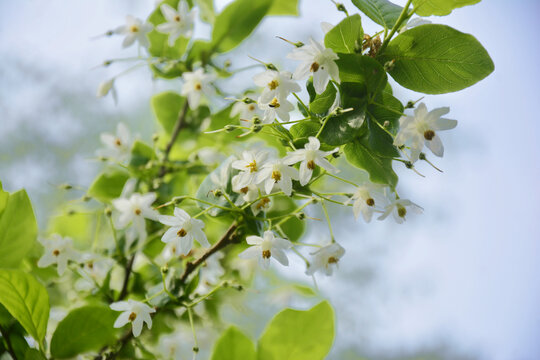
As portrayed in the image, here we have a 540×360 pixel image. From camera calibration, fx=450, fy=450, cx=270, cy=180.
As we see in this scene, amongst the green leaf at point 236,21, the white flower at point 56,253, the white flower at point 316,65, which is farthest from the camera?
the green leaf at point 236,21

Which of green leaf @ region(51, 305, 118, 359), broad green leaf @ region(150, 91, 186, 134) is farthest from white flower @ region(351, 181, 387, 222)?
broad green leaf @ region(150, 91, 186, 134)

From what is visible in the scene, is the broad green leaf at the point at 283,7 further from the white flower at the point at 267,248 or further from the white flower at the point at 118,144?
the white flower at the point at 267,248

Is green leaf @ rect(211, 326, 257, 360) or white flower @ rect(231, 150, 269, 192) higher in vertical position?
white flower @ rect(231, 150, 269, 192)

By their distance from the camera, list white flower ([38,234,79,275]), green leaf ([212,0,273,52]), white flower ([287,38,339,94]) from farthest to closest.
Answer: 1. green leaf ([212,0,273,52])
2. white flower ([38,234,79,275])
3. white flower ([287,38,339,94])

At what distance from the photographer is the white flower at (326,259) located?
37cm

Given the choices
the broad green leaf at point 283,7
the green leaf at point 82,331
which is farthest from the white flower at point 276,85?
the broad green leaf at point 283,7

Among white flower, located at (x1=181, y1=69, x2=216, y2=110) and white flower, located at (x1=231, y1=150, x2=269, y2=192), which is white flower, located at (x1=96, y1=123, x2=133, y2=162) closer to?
white flower, located at (x1=181, y1=69, x2=216, y2=110)

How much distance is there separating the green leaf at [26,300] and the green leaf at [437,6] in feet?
1.16

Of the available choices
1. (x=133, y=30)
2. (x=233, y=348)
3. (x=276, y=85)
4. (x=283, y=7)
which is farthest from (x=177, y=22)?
(x=233, y=348)

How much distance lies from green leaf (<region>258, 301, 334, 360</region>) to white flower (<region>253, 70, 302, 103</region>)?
16 cm

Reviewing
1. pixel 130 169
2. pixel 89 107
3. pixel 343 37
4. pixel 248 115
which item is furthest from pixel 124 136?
pixel 89 107

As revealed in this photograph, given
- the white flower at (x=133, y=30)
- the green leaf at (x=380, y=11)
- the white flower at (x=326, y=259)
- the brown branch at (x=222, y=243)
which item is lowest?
the white flower at (x=326, y=259)

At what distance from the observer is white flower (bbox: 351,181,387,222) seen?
34 centimetres

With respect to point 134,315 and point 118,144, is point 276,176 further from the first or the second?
point 118,144
